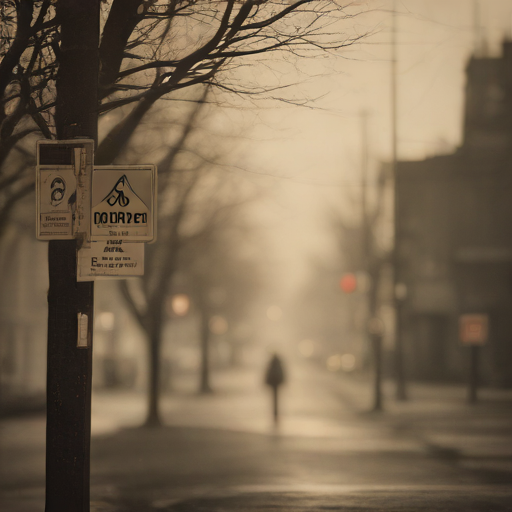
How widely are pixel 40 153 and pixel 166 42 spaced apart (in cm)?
177

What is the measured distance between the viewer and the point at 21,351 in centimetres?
2823

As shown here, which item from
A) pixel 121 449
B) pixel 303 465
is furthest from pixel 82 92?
pixel 121 449

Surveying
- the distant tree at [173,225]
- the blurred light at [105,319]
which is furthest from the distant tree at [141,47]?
the blurred light at [105,319]

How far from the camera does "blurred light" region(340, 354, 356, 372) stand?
49716 mm

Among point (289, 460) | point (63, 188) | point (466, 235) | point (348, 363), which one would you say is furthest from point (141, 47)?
point (348, 363)

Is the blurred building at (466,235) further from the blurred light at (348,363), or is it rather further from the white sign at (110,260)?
the white sign at (110,260)

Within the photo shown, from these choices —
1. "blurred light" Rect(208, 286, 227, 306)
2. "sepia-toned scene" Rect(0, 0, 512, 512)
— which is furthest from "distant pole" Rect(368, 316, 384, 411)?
"blurred light" Rect(208, 286, 227, 306)

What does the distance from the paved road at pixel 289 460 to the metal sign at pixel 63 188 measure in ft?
11.9

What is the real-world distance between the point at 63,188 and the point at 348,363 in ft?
149

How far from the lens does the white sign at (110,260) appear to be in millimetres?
6711

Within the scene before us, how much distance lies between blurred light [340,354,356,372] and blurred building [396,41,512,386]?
1354 cm

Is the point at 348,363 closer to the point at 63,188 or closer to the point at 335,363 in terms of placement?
the point at 335,363

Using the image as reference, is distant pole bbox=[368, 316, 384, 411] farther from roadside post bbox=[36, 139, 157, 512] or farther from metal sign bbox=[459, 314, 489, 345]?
roadside post bbox=[36, 139, 157, 512]

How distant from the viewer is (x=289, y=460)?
44.8 feet
